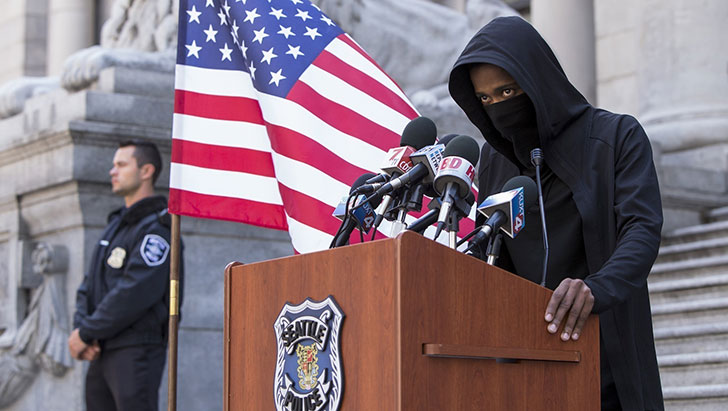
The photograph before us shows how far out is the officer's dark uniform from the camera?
6449 millimetres

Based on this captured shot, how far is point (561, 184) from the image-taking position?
347cm

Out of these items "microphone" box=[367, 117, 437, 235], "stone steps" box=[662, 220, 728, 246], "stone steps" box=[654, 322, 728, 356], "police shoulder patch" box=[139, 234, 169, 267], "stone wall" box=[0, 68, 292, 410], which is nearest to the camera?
"microphone" box=[367, 117, 437, 235]

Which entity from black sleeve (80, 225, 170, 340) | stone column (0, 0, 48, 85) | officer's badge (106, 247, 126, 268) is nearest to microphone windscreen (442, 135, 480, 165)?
black sleeve (80, 225, 170, 340)

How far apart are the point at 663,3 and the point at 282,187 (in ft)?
23.4

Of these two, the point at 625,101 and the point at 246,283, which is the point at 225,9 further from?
the point at 625,101

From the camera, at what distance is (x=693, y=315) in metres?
8.17

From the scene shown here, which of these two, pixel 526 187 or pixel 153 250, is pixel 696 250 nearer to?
pixel 153 250

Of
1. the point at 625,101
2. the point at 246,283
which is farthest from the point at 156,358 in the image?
the point at 625,101

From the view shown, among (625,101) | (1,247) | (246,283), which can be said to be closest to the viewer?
(246,283)

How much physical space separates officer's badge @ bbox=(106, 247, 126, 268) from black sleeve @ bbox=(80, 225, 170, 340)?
38 mm

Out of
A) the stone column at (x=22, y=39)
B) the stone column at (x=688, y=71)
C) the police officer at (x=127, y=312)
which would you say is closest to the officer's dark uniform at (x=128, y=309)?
the police officer at (x=127, y=312)

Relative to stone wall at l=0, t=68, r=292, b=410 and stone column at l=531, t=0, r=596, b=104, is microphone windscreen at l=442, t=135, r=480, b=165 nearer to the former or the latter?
stone wall at l=0, t=68, r=292, b=410

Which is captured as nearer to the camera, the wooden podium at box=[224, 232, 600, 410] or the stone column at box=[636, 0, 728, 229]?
the wooden podium at box=[224, 232, 600, 410]

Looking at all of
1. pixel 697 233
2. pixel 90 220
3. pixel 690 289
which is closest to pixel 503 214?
pixel 90 220
